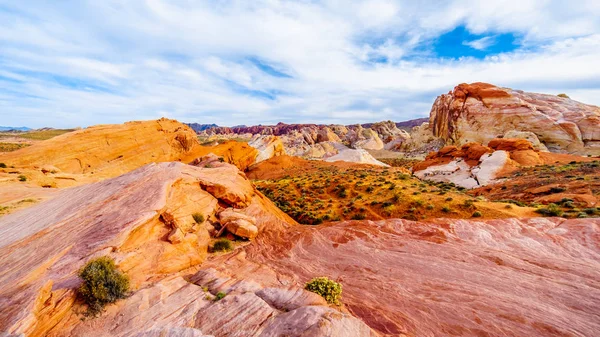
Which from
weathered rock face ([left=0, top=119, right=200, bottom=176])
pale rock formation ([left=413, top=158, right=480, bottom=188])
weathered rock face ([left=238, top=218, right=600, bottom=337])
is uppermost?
weathered rock face ([left=0, top=119, right=200, bottom=176])

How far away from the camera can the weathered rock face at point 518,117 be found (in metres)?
55.4

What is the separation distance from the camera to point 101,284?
809 cm

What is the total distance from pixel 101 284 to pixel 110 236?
2672 mm

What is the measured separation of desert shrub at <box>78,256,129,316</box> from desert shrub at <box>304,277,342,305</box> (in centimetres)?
635

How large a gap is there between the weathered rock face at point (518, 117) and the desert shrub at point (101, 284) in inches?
3108

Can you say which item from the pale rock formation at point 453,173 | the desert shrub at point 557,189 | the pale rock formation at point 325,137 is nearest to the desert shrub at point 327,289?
the desert shrub at point 557,189

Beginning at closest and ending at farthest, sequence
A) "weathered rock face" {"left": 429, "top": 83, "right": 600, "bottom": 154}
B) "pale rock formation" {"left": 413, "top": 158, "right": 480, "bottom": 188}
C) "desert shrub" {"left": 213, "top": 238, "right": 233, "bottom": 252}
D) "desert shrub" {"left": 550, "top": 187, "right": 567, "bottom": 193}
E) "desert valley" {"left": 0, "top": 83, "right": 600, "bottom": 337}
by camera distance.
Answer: "desert valley" {"left": 0, "top": 83, "right": 600, "bottom": 337}, "desert shrub" {"left": 213, "top": 238, "right": 233, "bottom": 252}, "desert shrub" {"left": 550, "top": 187, "right": 567, "bottom": 193}, "pale rock formation" {"left": 413, "top": 158, "right": 480, "bottom": 188}, "weathered rock face" {"left": 429, "top": 83, "right": 600, "bottom": 154}

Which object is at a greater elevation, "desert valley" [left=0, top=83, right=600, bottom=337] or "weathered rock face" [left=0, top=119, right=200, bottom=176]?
"weathered rock face" [left=0, top=119, right=200, bottom=176]

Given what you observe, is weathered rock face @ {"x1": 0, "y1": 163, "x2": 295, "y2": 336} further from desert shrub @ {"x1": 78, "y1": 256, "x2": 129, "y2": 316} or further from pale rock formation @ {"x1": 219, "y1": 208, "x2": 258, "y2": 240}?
pale rock formation @ {"x1": 219, "y1": 208, "x2": 258, "y2": 240}

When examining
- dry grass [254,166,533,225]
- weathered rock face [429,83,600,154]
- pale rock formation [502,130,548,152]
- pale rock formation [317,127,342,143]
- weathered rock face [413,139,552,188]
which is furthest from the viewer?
pale rock formation [317,127,342,143]

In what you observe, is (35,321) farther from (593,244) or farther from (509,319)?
(593,244)

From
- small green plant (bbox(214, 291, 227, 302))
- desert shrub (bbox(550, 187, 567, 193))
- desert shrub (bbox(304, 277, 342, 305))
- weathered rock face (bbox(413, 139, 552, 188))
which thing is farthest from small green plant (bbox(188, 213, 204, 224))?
weathered rock face (bbox(413, 139, 552, 188))

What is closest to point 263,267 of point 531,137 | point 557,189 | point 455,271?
point 455,271

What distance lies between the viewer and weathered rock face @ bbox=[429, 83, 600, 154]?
55.4 m
